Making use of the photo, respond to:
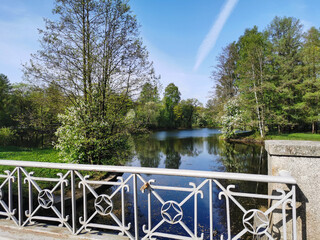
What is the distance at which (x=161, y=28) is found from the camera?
8.59m

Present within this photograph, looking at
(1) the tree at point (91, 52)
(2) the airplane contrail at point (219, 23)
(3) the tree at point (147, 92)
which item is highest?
(2) the airplane contrail at point (219, 23)

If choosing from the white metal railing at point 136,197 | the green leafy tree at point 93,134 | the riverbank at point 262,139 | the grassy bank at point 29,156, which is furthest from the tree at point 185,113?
the white metal railing at point 136,197

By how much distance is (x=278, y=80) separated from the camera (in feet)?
67.3

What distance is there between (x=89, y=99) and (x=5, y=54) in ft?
15.6

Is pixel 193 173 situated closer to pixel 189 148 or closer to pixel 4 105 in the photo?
pixel 189 148

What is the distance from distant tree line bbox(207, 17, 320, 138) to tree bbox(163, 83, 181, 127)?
1014 inches

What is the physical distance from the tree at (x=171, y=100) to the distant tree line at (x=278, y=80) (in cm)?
2575

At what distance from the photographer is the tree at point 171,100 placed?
47938mm

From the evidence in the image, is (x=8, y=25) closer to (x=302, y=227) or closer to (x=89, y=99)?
(x=89, y=99)

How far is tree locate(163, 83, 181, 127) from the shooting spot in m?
47.9

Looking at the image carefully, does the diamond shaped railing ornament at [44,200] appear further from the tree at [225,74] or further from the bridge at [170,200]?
the tree at [225,74]

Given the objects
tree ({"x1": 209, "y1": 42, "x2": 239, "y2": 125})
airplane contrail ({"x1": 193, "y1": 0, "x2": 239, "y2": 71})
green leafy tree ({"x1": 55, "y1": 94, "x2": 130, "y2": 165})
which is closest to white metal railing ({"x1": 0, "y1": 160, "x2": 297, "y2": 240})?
green leafy tree ({"x1": 55, "y1": 94, "x2": 130, "y2": 165})

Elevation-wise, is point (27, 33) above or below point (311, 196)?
above

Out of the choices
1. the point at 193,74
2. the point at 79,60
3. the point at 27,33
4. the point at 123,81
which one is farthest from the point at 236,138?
the point at 27,33
